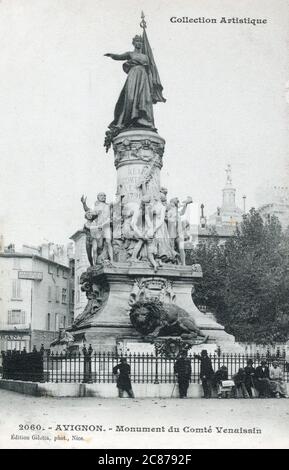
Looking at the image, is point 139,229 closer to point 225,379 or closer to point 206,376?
point 206,376

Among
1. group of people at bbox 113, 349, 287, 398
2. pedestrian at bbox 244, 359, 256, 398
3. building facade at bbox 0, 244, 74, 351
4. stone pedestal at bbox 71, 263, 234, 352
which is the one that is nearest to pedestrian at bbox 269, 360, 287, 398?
group of people at bbox 113, 349, 287, 398

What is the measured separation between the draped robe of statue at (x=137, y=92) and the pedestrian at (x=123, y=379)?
405 inches

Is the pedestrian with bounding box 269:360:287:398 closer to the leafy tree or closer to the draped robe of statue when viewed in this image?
the draped robe of statue

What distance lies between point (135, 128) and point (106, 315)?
6.48m

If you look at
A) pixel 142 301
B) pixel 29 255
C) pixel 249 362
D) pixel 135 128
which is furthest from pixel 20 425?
pixel 29 255

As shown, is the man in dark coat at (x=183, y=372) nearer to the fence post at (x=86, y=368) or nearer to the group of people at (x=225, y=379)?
the group of people at (x=225, y=379)

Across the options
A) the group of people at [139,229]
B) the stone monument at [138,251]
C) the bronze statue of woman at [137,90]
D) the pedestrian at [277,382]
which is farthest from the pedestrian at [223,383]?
the bronze statue of woman at [137,90]

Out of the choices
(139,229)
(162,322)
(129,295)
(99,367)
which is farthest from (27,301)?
(99,367)

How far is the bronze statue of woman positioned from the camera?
89.2 feet

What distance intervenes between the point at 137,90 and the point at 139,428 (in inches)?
610

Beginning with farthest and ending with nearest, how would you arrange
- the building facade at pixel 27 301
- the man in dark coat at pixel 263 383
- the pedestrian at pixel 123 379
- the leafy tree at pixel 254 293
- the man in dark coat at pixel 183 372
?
the building facade at pixel 27 301 → the leafy tree at pixel 254 293 → the man in dark coat at pixel 263 383 → the man in dark coat at pixel 183 372 → the pedestrian at pixel 123 379

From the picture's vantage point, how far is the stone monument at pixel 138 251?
75.7ft
